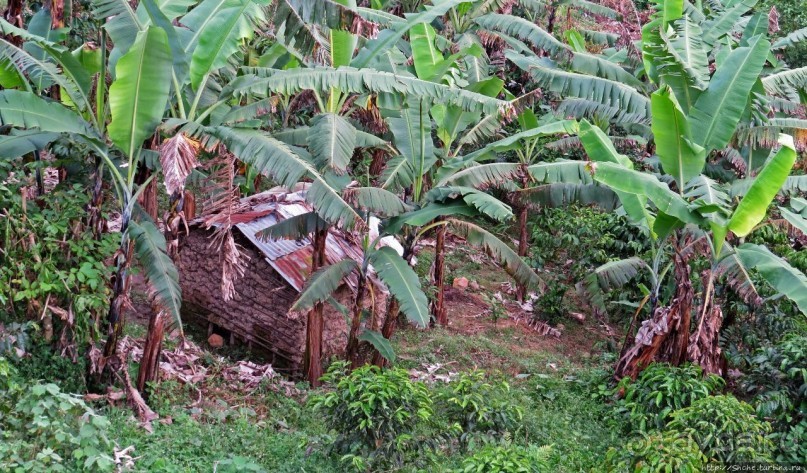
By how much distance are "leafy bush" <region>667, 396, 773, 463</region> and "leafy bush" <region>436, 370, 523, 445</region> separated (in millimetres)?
1463

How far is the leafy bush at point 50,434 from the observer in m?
5.40

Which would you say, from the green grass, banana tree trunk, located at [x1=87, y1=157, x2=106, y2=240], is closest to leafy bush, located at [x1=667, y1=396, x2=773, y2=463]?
the green grass

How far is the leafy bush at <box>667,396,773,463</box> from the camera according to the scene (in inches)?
264

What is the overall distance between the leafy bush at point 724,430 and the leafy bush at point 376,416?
7.54 ft

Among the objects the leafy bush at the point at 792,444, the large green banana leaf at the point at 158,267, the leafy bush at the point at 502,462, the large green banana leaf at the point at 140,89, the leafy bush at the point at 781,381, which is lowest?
the leafy bush at the point at 792,444

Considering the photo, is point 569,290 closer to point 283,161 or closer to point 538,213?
point 538,213

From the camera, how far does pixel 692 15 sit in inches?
482

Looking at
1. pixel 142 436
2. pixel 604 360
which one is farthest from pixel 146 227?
pixel 604 360

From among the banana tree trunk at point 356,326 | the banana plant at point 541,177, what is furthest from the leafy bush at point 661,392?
the banana tree trunk at point 356,326

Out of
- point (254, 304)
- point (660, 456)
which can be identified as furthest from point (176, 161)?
point (660, 456)

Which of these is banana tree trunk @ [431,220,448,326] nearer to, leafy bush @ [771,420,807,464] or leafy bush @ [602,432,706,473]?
leafy bush @ [602,432,706,473]

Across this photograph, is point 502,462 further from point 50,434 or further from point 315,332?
point 315,332

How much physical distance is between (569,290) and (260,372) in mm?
5837

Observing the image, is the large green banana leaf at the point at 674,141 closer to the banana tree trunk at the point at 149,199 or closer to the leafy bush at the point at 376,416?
the leafy bush at the point at 376,416
